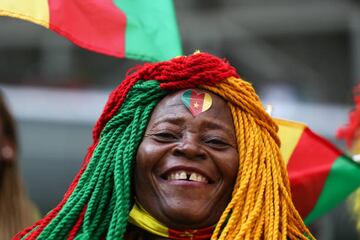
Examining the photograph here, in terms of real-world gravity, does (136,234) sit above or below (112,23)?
below

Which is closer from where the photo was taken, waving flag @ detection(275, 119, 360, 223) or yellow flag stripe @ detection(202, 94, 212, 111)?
yellow flag stripe @ detection(202, 94, 212, 111)

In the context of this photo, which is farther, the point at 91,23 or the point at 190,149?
the point at 91,23

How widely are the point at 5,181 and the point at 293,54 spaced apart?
6.19 metres

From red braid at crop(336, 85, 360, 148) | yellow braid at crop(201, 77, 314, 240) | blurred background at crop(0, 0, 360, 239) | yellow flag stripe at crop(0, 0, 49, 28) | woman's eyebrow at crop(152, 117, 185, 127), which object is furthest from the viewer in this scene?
blurred background at crop(0, 0, 360, 239)

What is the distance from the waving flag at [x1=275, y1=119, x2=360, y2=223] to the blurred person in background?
4.50 feet

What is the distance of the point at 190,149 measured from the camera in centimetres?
234

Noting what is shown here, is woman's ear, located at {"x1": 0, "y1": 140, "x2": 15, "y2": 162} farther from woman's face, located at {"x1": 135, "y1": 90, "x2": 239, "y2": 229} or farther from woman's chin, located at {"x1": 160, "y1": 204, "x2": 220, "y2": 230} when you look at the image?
woman's chin, located at {"x1": 160, "y1": 204, "x2": 220, "y2": 230}

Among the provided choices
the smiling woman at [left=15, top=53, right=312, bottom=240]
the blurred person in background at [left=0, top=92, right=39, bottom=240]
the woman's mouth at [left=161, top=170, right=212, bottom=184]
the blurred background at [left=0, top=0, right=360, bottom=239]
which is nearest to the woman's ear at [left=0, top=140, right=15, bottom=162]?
the blurred person in background at [left=0, top=92, right=39, bottom=240]

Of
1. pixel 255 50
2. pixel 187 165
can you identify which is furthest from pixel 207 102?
pixel 255 50

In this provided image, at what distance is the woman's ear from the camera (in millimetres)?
3867

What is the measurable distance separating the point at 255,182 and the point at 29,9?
1.14 meters

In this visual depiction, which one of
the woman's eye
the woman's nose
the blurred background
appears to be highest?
the blurred background

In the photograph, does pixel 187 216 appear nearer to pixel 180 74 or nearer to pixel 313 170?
pixel 180 74

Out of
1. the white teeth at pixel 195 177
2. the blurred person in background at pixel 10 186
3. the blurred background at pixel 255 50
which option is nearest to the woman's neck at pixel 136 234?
the white teeth at pixel 195 177
